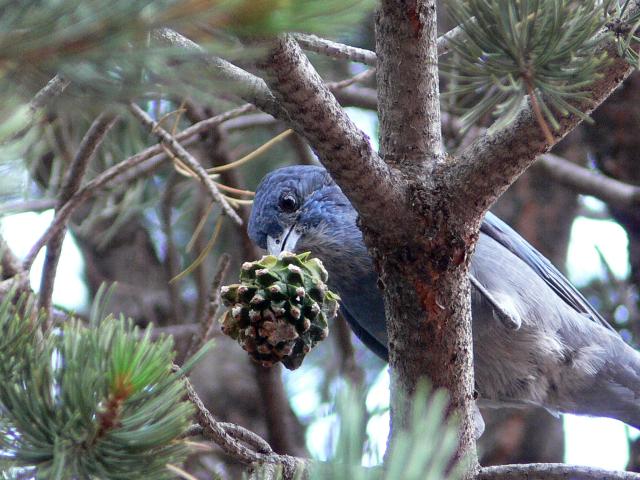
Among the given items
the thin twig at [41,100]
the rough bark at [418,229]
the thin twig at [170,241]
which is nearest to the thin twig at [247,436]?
the rough bark at [418,229]

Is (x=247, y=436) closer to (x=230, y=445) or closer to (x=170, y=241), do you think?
(x=230, y=445)

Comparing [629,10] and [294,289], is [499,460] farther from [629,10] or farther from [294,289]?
[629,10]

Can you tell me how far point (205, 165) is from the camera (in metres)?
4.62

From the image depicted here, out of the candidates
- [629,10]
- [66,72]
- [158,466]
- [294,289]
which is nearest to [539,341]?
[294,289]

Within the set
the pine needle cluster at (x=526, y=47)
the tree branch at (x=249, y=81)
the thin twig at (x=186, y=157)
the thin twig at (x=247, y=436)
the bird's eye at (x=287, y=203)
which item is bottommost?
the thin twig at (x=247, y=436)

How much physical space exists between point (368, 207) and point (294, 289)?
0.27 meters

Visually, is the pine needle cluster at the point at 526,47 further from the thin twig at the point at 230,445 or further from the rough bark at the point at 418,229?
the thin twig at the point at 230,445

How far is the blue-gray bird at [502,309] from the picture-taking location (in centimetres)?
295

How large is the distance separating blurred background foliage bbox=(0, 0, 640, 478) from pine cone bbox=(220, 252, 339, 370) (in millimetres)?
182

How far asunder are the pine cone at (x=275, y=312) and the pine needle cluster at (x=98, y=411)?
697mm

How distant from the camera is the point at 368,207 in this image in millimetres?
1825

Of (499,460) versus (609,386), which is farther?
(499,460)

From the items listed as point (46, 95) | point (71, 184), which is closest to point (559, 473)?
point (46, 95)

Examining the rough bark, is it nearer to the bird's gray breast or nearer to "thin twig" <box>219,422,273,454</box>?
"thin twig" <box>219,422,273,454</box>
